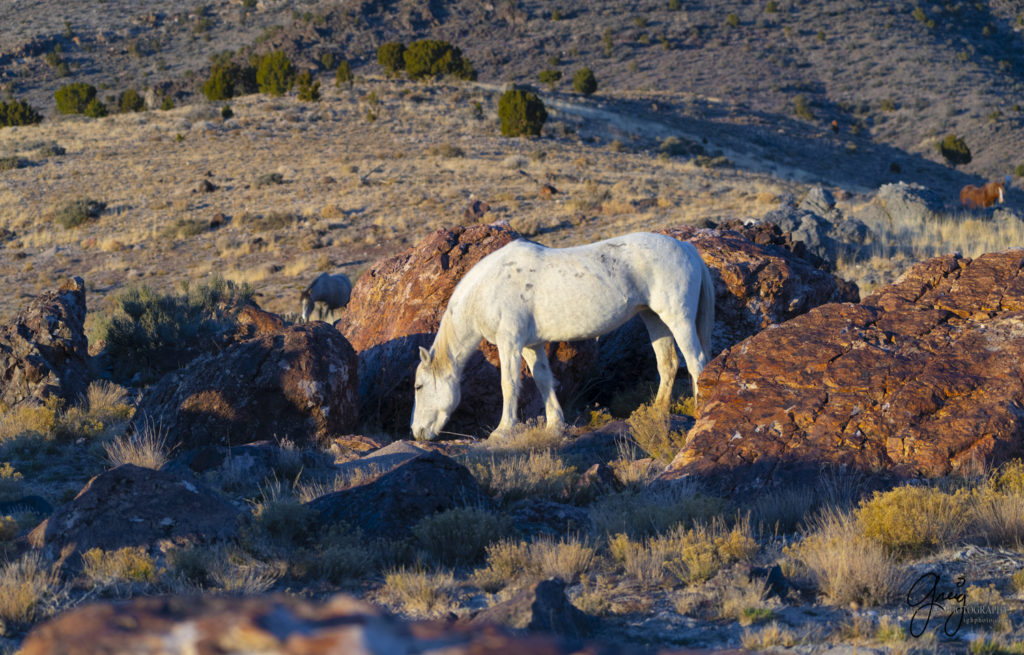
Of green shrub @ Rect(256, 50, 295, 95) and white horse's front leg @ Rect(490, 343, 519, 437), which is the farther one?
green shrub @ Rect(256, 50, 295, 95)

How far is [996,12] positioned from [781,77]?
29240mm

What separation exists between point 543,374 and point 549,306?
977 millimetres

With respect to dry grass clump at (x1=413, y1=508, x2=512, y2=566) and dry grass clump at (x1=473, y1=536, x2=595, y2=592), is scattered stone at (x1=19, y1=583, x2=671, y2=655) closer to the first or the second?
dry grass clump at (x1=473, y1=536, x2=595, y2=592)

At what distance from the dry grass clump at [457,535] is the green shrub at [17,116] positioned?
62.5 m

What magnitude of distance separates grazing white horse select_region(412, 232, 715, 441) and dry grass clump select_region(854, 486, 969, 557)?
4300 millimetres

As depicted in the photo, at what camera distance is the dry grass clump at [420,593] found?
5.41 meters

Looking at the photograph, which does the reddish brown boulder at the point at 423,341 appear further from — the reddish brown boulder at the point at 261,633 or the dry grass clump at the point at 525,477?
the reddish brown boulder at the point at 261,633

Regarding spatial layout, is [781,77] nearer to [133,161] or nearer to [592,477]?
[133,161]

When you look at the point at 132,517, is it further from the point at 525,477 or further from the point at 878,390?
the point at 878,390

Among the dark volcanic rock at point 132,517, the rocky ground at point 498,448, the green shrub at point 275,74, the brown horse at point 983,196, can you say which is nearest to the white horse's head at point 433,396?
the rocky ground at point 498,448

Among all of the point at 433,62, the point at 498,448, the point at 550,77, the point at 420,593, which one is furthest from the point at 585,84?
the point at 420,593

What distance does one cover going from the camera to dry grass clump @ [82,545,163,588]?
5734 mm

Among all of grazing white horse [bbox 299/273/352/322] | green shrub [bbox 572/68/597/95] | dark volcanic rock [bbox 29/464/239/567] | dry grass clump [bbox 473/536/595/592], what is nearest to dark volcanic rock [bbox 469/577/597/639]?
dry grass clump [bbox 473/536/595/592]

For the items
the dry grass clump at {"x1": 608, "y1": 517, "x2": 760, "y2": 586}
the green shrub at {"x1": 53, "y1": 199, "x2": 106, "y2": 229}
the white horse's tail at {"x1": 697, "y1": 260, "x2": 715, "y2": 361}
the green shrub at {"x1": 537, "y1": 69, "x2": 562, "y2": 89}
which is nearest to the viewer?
the dry grass clump at {"x1": 608, "y1": 517, "x2": 760, "y2": 586}
